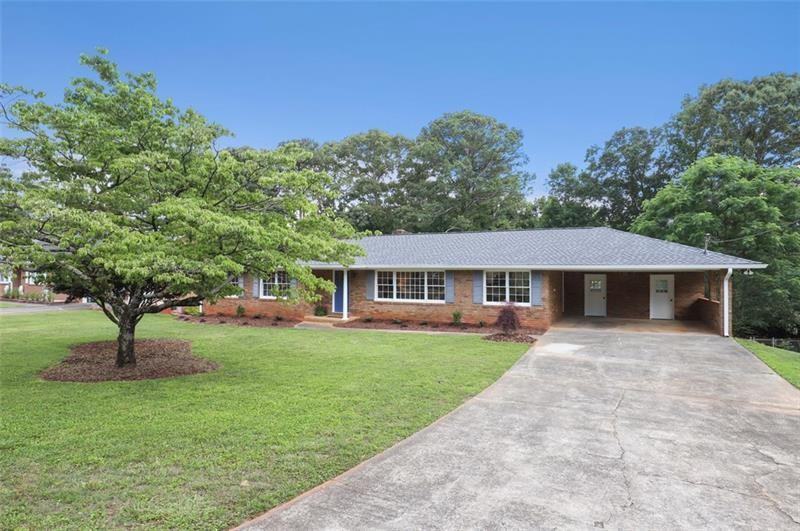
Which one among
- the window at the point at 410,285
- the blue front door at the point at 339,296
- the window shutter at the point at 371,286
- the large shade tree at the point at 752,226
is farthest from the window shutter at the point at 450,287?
the large shade tree at the point at 752,226

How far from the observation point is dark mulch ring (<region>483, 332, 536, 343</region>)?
12.4m

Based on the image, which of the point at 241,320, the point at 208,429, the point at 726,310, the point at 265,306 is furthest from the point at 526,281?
the point at 208,429

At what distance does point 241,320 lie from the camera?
17828mm

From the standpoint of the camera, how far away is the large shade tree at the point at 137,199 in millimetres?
6477

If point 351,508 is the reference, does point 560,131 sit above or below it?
above

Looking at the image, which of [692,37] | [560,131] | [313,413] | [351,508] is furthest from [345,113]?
[351,508]

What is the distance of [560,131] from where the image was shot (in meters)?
28.5

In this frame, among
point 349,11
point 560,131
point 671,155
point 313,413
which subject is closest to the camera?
point 313,413

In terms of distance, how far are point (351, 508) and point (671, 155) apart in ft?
121

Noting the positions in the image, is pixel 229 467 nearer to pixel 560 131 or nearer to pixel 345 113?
pixel 345 113

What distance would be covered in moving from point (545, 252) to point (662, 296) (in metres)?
6.01

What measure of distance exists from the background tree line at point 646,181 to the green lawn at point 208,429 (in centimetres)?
1675

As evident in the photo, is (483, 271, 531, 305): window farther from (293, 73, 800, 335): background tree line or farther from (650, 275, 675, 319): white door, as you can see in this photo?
(293, 73, 800, 335): background tree line

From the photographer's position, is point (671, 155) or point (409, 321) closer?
point (409, 321)
